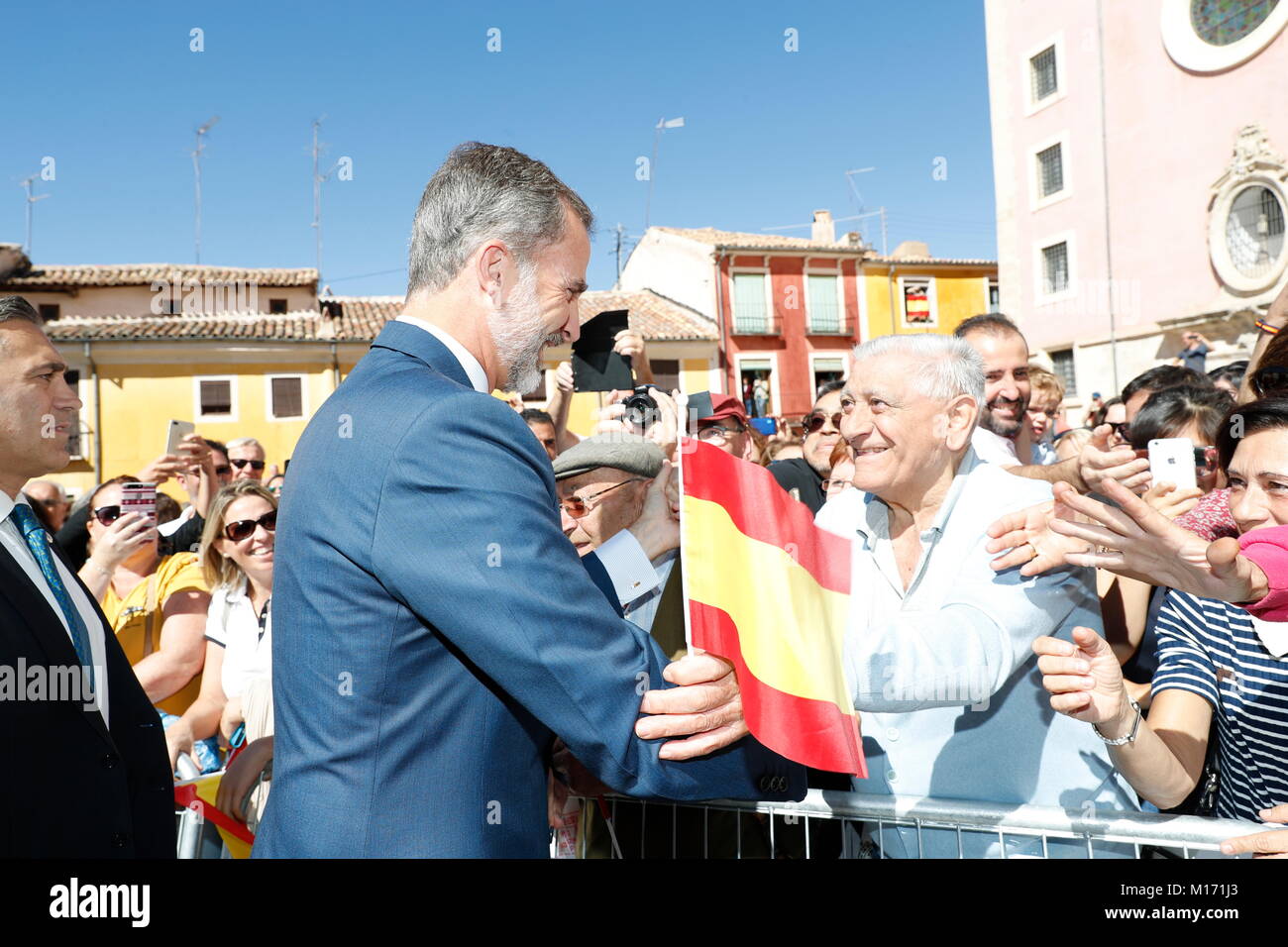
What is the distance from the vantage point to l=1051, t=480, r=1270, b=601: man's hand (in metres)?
1.58

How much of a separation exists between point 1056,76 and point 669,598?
2408 cm

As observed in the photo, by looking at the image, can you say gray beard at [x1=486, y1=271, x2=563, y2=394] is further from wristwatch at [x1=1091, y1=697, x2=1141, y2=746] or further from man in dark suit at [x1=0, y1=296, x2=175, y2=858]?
wristwatch at [x1=1091, y1=697, x2=1141, y2=746]

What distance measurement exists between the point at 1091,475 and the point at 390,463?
169 centimetres

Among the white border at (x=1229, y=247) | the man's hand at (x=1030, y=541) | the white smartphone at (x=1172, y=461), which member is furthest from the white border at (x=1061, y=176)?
the man's hand at (x=1030, y=541)

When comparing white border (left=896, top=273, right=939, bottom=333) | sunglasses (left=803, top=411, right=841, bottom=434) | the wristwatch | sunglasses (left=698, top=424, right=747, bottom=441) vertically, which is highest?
Result: white border (left=896, top=273, right=939, bottom=333)

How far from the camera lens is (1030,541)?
2.16m

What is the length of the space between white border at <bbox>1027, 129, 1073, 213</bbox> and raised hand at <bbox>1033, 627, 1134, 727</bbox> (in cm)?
2323

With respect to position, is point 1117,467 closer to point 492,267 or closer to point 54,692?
point 492,267

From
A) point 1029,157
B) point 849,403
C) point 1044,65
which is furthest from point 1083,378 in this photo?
point 849,403

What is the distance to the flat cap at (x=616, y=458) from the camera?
9.94 ft

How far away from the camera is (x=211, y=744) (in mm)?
4027

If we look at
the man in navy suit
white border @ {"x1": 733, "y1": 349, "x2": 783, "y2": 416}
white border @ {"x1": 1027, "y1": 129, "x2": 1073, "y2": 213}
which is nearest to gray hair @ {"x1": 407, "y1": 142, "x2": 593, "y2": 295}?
the man in navy suit

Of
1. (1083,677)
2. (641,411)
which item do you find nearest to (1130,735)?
(1083,677)
